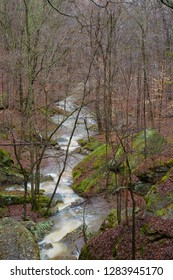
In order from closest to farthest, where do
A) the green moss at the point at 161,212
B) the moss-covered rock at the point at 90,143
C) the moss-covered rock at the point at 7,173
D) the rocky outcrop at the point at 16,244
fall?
1. the rocky outcrop at the point at 16,244
2. the green moss at the point at 161,212
3. the moss-covered rock at the point at 7,173
4. the moss-covered rock at the point at 90,143

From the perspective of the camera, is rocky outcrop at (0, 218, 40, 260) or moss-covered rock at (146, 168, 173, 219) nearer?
rocky outcrop at (0, 218, 40, 260)

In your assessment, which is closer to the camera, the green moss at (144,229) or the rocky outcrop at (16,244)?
the rocky outcrop at (16,244)

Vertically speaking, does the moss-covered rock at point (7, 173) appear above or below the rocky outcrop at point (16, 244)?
below

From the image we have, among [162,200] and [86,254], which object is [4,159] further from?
[162,200]

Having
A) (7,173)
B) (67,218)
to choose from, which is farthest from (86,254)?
(7,173)

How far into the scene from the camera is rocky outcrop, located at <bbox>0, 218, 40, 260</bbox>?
25.8 feet

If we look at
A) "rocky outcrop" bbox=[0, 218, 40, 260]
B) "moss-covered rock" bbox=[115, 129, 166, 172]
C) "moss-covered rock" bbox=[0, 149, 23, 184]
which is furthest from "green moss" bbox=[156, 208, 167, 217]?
"moss-covered rock" bbox=[0, 149, 23, 184]

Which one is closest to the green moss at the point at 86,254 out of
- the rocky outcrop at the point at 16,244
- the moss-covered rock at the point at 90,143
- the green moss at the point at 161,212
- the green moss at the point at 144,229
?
the rocky outcrop at the point at 16,244

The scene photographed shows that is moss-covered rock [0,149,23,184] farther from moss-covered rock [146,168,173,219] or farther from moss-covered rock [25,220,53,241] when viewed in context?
moss-covered rock [146,168,173,219]

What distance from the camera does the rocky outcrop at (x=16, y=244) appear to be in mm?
7875

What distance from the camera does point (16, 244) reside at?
8125 millimetres

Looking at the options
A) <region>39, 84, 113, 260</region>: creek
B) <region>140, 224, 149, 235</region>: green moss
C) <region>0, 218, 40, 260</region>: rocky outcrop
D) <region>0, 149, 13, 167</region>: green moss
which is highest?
<region>140, 224, 149, 235</region>: green moss

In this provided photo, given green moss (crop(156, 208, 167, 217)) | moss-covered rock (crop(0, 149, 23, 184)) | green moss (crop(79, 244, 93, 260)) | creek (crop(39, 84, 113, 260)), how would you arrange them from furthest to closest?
moss-covered rock (crop(0, 149, 23, 184)), creek (crop(39, 84, 113, 260)), green moss (crop(79, 244, 93, 260)), green moss (crop(156, 208, 167, 217))

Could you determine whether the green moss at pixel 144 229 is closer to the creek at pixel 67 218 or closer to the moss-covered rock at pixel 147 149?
the creek at pixel 67 218
